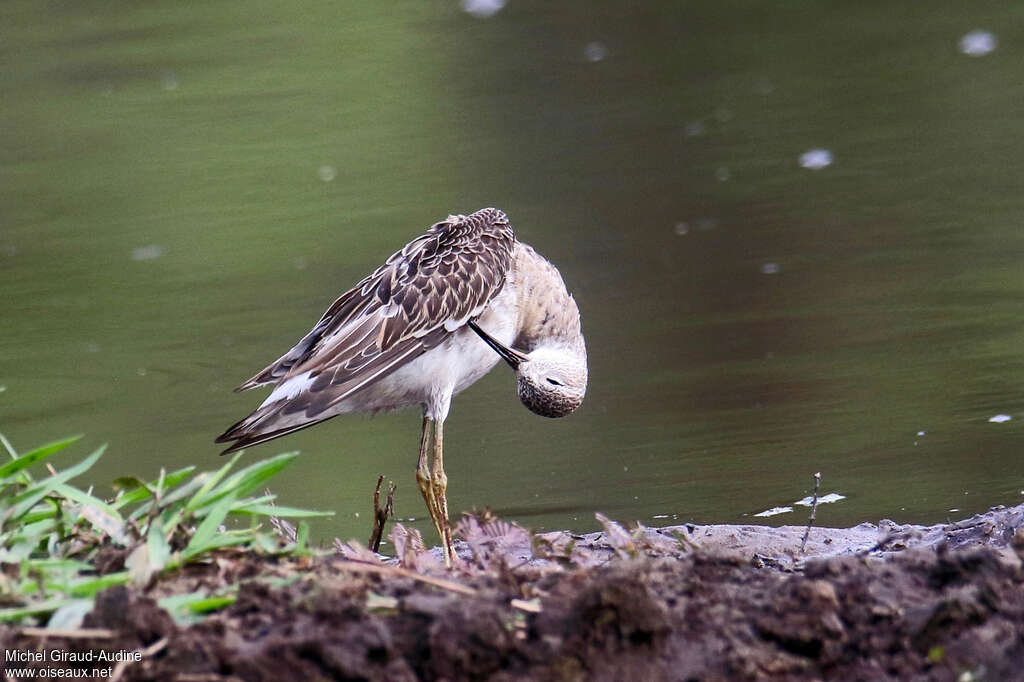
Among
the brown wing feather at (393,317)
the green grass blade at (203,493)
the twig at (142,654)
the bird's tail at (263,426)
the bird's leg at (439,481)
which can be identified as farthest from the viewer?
the bird's leg at (439,481)

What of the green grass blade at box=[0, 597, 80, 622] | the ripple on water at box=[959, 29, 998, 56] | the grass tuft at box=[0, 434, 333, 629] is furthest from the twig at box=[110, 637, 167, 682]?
the ripple on water at box=[959, 29, 998, 56]

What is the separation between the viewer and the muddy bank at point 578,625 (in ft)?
9.53

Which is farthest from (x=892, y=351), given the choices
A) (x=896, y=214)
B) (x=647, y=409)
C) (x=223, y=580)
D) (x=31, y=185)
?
(x=31, y=185)

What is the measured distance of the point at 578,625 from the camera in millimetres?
2975

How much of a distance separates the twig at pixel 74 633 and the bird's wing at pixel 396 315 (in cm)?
214

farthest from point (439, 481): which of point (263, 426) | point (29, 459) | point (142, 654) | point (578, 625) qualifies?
point (142, 654)

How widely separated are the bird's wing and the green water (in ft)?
2.07

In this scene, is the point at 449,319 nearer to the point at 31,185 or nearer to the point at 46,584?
the point at 46,584

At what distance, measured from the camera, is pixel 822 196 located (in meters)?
10.2

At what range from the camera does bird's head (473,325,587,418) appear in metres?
5.67

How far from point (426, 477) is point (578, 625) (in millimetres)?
2611

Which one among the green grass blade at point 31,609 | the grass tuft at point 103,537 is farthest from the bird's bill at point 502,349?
the green grass blade at point 31,609

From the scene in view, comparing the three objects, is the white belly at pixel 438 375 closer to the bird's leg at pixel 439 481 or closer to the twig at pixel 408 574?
the bird's leg at pixel 439 481

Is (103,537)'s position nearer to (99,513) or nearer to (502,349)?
(99,513)
